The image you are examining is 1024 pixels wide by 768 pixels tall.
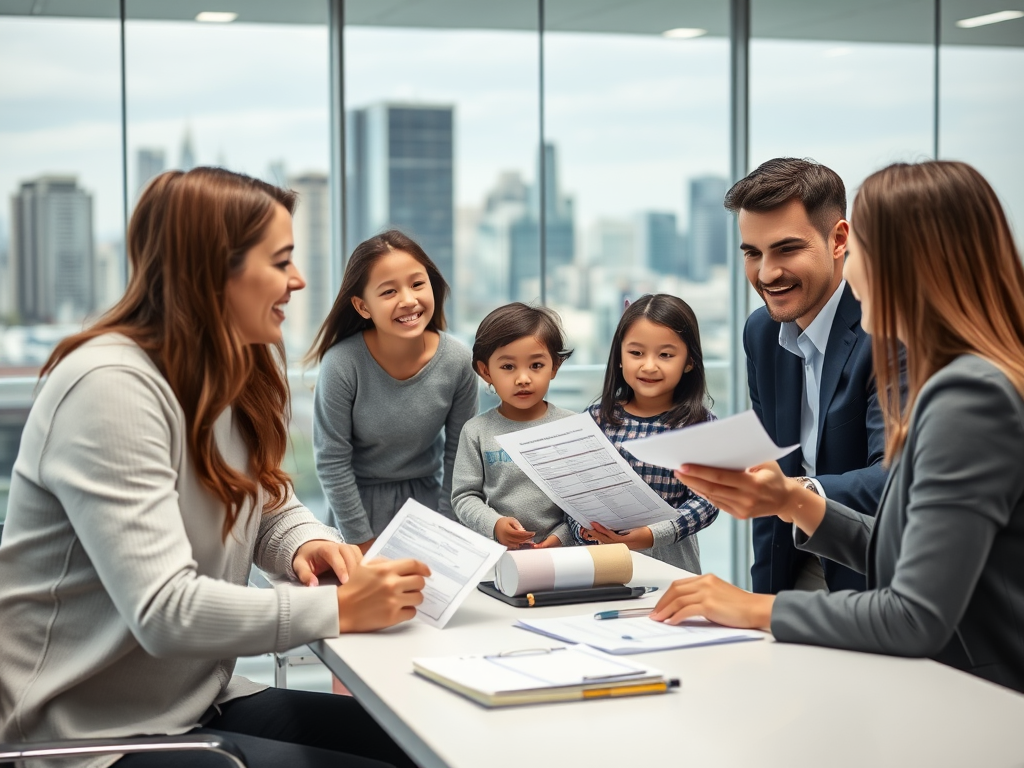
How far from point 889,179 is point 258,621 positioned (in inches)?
47.5

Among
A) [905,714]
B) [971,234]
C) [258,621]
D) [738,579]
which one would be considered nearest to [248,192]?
[258,621]

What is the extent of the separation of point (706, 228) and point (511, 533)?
11.4ft

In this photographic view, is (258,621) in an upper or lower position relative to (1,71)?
lower

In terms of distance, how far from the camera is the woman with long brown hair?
5.42 ft

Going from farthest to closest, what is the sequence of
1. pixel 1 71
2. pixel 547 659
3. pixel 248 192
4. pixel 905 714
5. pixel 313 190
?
pixel 313 190 < pixel 1 71 < pixel 248 192 < pixel 547 659 < pixel 905 714

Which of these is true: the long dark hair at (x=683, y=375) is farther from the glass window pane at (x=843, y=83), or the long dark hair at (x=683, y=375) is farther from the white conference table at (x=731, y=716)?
the glass window pane at (x=843, y=83)

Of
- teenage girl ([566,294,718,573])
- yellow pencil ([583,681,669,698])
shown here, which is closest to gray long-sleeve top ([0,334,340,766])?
yellow pencil ([583,681,669,698])

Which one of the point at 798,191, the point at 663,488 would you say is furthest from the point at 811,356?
the point at 663,488

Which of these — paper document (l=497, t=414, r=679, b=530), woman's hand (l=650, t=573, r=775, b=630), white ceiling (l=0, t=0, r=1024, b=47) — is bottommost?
woman's hand (l=650, t=573, r=775, b=630)

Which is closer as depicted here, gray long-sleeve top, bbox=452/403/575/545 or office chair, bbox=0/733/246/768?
office chair, bbox=0/733/246/768

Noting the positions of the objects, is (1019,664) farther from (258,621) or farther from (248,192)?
(248,192)

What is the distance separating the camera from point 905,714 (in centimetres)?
145

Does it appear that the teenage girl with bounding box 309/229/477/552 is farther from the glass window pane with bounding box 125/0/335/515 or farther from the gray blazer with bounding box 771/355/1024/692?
the gray blazer with bounding box 771/355/1024/692

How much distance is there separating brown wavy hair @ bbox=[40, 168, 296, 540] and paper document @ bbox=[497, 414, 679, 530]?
0.63 m
